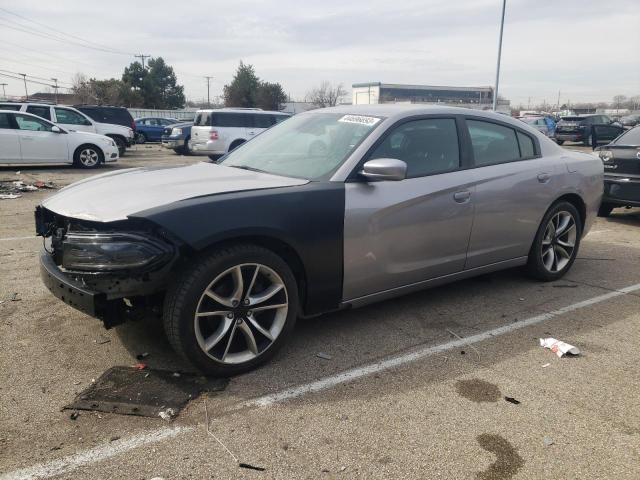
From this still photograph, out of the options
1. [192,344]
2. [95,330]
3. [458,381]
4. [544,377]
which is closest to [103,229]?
[192,344]

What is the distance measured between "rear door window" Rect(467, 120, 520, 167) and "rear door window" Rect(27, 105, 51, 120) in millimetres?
15232

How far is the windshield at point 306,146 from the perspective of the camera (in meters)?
3.67

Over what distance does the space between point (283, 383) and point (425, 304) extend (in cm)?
178

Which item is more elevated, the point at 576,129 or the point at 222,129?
the point at 576,129

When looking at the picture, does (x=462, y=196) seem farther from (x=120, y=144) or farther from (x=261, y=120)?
(x=120, y=144)

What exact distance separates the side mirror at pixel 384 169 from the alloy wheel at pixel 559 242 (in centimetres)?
220

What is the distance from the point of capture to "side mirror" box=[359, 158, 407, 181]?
11.0 ft

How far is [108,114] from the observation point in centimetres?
2122

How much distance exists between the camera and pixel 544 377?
3.21 m

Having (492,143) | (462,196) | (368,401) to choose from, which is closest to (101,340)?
(368,401)

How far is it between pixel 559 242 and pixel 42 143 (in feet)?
43.4

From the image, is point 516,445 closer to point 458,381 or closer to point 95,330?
point 458,381

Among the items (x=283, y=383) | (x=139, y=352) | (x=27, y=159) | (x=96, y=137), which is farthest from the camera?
(x=96, y=137)

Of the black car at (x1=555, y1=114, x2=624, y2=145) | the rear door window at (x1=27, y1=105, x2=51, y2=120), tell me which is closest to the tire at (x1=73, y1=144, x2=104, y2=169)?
the rear door window at (x1=27, y1=105, x2=51, y2=120)
